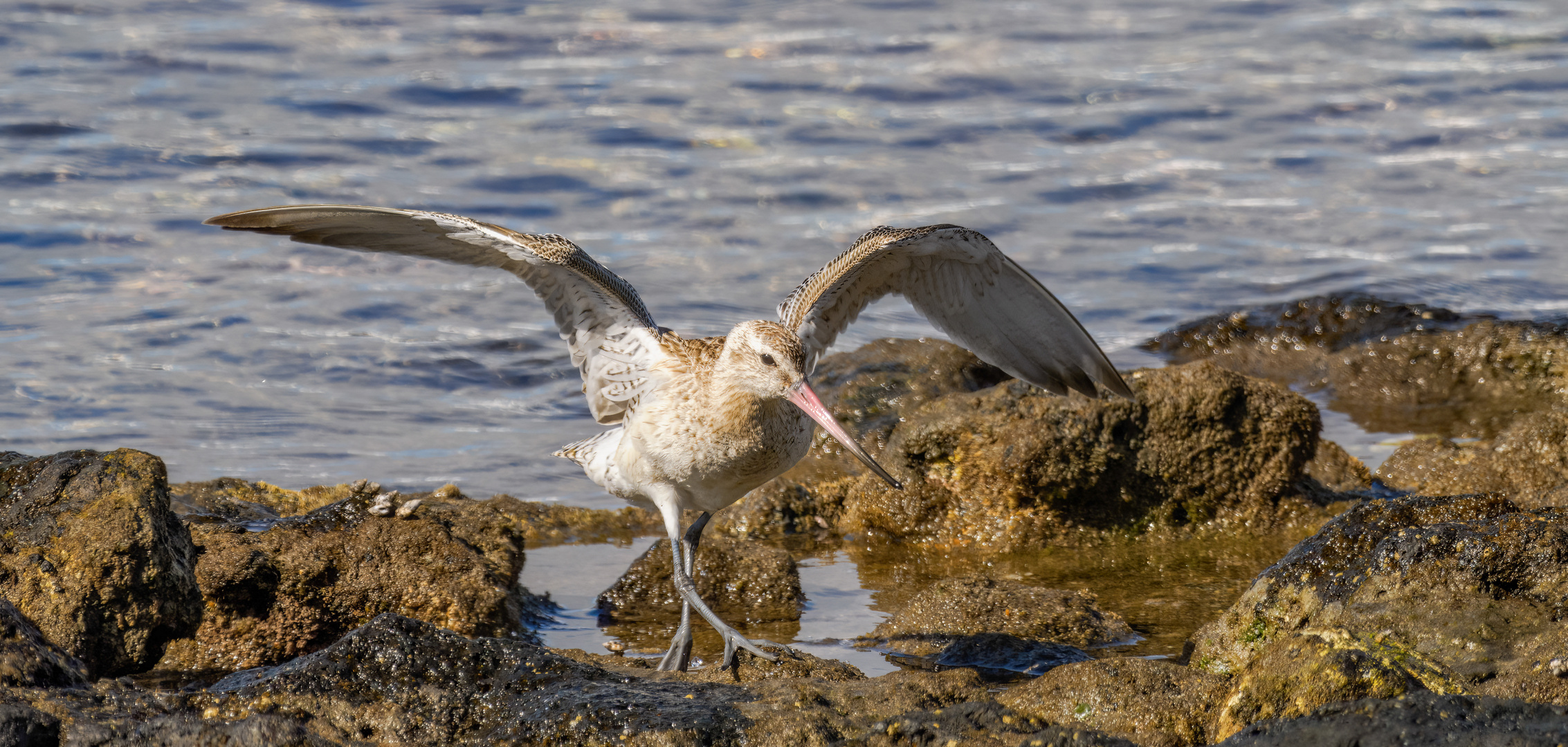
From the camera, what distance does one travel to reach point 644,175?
1436 cm

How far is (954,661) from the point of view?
5.41m

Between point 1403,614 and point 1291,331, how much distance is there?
699 cm

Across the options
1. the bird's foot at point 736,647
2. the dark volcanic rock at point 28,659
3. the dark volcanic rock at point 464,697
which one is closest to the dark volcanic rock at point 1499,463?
the bird's foot at point 736,647

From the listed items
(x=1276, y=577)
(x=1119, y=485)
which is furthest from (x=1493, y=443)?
(x=1276, y=577)

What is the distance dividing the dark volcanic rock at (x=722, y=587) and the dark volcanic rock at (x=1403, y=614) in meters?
1.94

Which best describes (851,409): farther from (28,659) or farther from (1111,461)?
(28,659)

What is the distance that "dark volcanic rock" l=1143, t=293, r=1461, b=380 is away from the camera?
10.4 metres

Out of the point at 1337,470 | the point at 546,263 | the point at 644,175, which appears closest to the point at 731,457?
the point at 546,263

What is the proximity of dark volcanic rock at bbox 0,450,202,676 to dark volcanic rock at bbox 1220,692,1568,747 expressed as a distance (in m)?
3.47

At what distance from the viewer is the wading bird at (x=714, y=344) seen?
18.2ft

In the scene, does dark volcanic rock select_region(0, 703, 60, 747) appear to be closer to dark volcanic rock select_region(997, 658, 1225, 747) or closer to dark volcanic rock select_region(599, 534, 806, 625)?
dark volcanic rock select_region(997, 658, 1225, 747)

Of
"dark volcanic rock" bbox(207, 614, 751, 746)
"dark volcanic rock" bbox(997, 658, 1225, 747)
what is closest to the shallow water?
"dark volcanic rock" bbox(997, 658, 1225, 747)

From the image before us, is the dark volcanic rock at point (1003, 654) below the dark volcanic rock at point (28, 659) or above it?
below

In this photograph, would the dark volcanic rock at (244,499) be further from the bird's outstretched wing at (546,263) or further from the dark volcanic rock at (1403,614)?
the dark volcanic rock at (1403,614)
